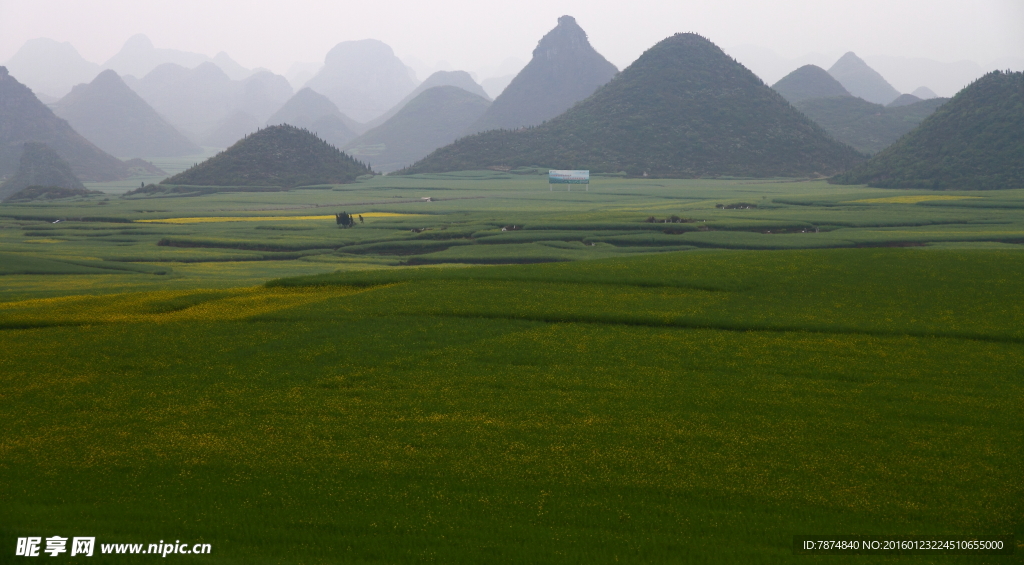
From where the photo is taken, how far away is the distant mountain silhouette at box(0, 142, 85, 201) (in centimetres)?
16112

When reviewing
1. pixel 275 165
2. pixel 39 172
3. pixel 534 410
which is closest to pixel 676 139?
pixel 275 165

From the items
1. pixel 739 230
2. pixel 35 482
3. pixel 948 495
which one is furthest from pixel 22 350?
pixel 739 230

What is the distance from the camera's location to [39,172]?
530 ft

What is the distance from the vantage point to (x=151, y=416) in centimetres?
→ 1741

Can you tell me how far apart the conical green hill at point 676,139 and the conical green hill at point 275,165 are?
22.9 meters

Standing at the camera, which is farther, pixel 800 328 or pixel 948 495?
pixel 800 328

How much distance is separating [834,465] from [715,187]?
408 feet

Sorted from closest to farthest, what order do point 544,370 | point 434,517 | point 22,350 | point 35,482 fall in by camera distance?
point 434,517, point 35,482, point 544,370, point 22,350

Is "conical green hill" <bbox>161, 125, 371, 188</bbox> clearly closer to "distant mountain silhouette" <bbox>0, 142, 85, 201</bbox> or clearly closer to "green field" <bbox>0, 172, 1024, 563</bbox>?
"distant mountain silhouette" <bbox>0, 142, 85, 201</bbox>

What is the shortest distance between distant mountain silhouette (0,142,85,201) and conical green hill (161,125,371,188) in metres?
25.3

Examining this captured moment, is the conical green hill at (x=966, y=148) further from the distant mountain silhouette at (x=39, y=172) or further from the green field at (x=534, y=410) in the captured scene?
the distant mountain silhouette at (x=39, y=172)

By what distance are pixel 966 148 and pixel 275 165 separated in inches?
4863

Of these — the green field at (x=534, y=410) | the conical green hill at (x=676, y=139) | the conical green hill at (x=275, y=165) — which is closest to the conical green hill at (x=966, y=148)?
the conical green hill at (x=676, y=139)

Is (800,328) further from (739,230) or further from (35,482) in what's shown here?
(739,230)
